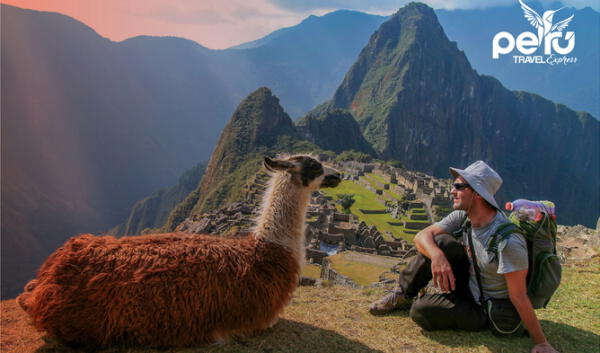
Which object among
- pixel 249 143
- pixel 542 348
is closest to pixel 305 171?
pixel 542 348

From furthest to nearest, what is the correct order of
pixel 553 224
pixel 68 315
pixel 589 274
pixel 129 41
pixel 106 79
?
pixel 129 41 → pixel 106 79 → pixel 589 274 → pixel 553 224 → pixel 68 315

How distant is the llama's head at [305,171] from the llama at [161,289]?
1.69 feet

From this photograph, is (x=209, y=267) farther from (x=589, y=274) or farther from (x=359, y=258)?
(x=359, y=258)

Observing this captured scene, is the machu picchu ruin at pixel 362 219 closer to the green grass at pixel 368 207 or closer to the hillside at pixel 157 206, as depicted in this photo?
the green grass at pixel 368 207

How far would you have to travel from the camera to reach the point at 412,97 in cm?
13962

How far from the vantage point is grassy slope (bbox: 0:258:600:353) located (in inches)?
107

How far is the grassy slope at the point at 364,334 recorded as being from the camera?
8.89 feet

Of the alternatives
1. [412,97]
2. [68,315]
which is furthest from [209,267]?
[412,97]

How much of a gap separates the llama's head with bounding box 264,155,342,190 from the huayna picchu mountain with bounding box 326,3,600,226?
125730 mm

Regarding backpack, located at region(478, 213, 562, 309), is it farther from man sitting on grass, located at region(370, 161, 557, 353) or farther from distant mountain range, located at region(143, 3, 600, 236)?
distant mountain range, located at region(143, 3, 600, 236)

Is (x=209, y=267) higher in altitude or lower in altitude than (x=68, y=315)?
higher

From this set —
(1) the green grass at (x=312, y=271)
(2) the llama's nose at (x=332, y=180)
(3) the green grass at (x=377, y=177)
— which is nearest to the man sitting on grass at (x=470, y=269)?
(2) the llama's nose at (x=332, y=180)

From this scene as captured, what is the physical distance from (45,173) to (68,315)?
11778 centimetres

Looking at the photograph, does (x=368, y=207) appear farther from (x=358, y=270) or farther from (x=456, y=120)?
(x=456, y=120)
